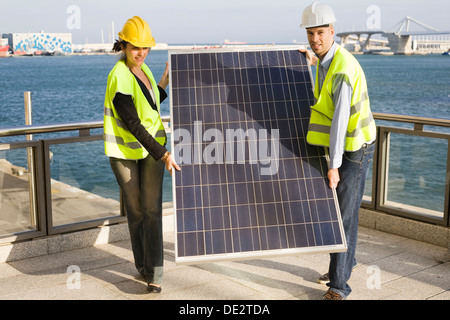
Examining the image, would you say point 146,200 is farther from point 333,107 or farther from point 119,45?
point 333,107

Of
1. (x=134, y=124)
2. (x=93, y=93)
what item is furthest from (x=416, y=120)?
(x=93, y=93)

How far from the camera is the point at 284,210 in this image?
146 inches

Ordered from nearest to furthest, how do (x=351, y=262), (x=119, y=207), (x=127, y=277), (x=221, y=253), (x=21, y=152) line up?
(x=221, y=253) < (x=351, y=262) < (x=127, y=277) < (x=21, y=152) < (x=119, y=207)

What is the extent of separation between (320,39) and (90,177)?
2.95m

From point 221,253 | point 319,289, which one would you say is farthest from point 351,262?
point 221,253

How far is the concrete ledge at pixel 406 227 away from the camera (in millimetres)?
5543

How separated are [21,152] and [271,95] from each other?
2409 millimetres

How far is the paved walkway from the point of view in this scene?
4.37 meters

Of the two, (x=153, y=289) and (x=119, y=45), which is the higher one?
(x=119, y=45)

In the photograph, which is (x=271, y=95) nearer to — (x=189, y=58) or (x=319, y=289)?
(x=189, y=58)

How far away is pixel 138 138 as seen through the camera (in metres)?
4.09

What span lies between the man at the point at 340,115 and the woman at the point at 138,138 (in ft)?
3.60

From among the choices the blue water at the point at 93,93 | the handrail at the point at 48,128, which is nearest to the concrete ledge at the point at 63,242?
the handrail at the point at 48,128

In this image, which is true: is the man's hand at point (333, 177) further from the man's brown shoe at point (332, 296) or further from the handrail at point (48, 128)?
the handrail at point (48, 128)
